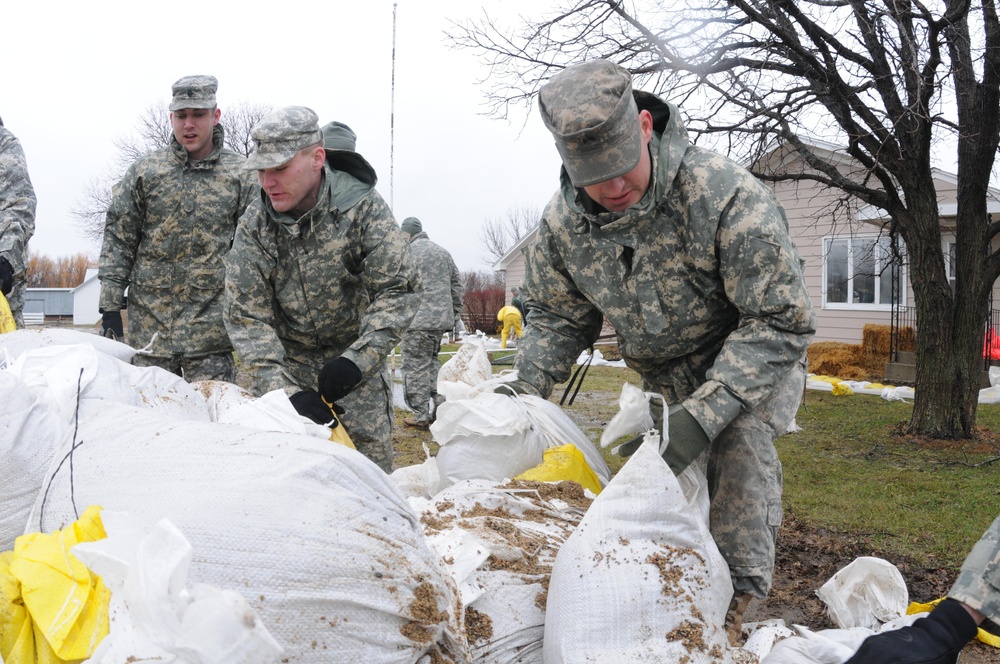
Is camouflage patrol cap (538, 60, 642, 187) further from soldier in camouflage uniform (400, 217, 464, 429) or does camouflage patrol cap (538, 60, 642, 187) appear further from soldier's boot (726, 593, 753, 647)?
soldier in camouflage uniform (400, 217, 464, 429)

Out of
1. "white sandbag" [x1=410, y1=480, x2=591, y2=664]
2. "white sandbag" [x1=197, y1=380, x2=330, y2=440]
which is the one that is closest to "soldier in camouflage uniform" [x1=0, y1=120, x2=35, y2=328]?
"white sandbag" [x1=197, y1=380, x2=330, y2=440]

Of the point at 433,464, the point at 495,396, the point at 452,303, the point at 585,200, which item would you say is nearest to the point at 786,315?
the point at 585,200

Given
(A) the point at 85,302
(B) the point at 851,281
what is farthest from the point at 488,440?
(A) the point at 85,302

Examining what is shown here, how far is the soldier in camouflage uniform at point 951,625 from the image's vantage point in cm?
163

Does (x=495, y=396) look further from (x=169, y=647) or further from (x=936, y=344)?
(x=936, y=344)

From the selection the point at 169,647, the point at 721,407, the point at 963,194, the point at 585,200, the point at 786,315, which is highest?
the point at 963,194

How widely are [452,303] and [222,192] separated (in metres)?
4.22

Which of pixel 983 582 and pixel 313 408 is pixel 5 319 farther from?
pixel 983 582

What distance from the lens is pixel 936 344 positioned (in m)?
6.93

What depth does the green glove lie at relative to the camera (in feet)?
7.13

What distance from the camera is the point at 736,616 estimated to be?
2436 mm

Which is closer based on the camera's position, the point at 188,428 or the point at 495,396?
the point at 188,428

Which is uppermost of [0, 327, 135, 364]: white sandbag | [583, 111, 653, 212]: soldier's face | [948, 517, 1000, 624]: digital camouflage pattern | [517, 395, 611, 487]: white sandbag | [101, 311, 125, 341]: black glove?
[583, 111, 653, 212]: soldier's face

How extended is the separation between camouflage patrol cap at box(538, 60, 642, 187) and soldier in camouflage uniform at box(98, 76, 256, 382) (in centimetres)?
258
